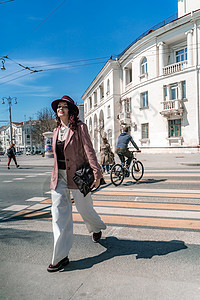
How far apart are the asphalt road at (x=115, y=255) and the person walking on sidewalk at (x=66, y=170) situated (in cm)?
34

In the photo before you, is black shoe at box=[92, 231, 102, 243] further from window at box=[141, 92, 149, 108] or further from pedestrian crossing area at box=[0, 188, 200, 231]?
window at box=[141, 92, 149, 108]

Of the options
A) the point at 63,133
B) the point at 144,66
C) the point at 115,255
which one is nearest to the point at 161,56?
the point at 144,66

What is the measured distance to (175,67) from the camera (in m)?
24.4

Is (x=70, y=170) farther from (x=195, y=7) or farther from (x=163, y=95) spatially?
(x=195, y=7)

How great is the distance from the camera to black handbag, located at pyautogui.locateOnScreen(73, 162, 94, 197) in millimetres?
2869

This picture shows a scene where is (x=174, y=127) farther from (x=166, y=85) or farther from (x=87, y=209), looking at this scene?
(x=87, y=209)

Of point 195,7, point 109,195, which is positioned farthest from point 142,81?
point 109,195

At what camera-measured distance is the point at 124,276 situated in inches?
100

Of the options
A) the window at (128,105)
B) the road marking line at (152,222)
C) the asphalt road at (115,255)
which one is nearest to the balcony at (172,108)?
the window at (128,105)

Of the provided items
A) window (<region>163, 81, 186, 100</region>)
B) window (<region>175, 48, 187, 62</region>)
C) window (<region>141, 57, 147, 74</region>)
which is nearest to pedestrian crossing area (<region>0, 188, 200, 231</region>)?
window (<region>163, 81, 186, 100</region>)

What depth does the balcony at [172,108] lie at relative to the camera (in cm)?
2350

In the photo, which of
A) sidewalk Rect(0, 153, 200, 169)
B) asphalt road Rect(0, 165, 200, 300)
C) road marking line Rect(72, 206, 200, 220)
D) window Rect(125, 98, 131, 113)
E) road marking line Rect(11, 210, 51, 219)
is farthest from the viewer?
window Rect(125, 98, 131, 113)

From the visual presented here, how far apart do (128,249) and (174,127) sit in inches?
903

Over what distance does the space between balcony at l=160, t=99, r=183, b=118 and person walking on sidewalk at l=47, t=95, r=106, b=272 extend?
72.3ft
